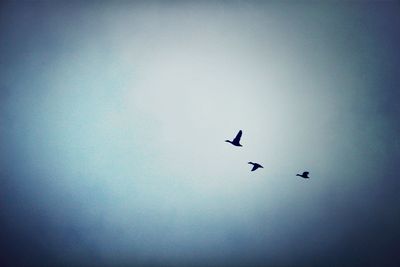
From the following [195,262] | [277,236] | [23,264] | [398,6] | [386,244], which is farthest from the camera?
[195,262]

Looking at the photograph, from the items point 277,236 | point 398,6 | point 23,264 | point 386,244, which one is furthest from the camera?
point 277,236

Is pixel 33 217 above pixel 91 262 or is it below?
above

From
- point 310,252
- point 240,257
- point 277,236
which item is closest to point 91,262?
point 240,257

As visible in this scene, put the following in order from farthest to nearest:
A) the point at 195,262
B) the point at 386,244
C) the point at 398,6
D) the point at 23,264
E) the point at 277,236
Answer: the point at 195,262 → the point at 277,236 → the point at 23,264 → the point at 386,244 → the point at 398,6

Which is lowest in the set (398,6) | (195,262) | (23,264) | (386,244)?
(23,264)

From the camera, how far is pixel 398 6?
384 inches

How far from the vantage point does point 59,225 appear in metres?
14.8

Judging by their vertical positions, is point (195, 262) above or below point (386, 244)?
below

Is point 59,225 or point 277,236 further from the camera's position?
point 277,236

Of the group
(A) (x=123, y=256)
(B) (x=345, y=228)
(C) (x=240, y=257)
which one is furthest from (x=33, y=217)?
(B) (x=345, y=228)

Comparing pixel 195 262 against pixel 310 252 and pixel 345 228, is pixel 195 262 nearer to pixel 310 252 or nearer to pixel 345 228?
pixel 310 252

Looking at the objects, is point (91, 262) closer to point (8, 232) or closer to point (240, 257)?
point (8, 232)

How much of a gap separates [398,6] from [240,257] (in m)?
12.8

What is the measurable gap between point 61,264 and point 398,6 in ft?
55.9
